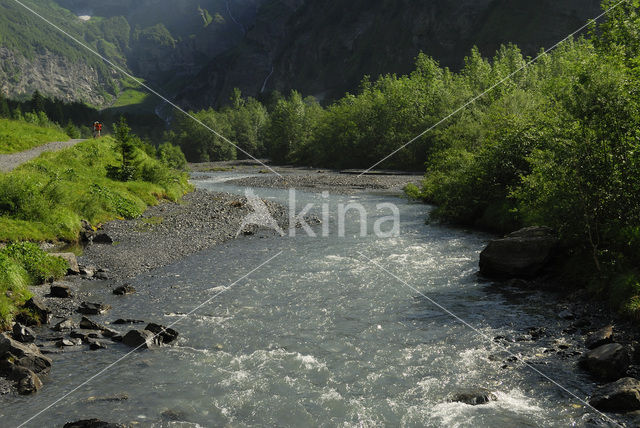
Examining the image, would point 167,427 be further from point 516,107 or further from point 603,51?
point 516,107

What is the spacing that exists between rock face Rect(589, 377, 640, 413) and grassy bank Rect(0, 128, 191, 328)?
17458 millimetres

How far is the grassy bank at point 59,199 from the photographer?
66.2 ft

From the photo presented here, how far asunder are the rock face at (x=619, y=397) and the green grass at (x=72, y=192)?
23.9 m

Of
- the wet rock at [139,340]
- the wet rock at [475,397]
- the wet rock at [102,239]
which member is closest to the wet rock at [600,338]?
the wet rock at [475,397]

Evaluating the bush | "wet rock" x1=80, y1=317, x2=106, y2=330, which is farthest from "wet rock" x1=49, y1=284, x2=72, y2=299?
"wet rock" x1=80, y1=317, x2=106, y2=330

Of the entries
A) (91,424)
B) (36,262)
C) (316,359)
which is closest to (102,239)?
(36,262)

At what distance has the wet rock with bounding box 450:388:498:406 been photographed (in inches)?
484

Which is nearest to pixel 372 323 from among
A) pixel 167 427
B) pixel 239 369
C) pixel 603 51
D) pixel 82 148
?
pixel 239 369

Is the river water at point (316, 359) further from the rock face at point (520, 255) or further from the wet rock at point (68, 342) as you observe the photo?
the rock face at point (520, 255)

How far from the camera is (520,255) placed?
22.5 meters

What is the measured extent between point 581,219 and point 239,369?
1440cm

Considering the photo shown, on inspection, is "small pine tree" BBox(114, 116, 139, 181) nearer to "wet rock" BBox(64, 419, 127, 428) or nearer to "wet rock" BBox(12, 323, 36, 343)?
"wet rock" BBox(12, 323, 36, 343)

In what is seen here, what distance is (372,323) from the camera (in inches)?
699

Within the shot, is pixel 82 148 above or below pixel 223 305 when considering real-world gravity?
above
